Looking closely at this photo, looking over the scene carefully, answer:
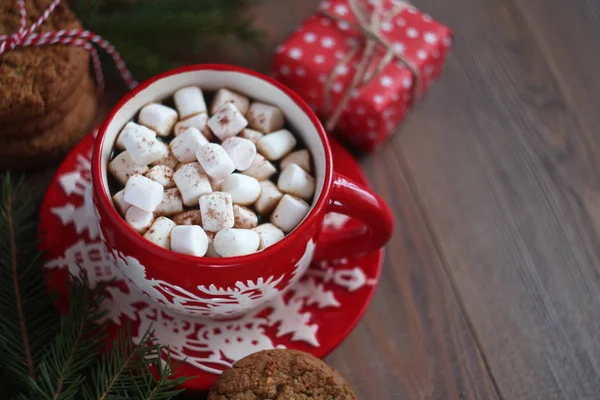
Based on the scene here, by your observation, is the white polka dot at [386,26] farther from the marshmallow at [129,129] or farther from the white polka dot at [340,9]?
the marshmallow at [129,129]

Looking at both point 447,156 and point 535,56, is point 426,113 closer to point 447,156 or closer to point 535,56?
point 447,156

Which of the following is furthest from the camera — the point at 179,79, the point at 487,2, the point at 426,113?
the point at 487,2

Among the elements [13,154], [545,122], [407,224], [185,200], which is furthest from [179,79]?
[545,122]

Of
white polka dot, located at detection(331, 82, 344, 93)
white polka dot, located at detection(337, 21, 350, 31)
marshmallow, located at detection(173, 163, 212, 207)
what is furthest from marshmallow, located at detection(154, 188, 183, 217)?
white polka dot, located at detection(337, 21, 350, 31)

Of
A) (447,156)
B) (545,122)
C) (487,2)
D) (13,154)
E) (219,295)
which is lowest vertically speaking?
(13,154)

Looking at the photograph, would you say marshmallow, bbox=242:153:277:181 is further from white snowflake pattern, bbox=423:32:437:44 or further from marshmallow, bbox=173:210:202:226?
white snowflake pattern, bbox=423:32:437:44

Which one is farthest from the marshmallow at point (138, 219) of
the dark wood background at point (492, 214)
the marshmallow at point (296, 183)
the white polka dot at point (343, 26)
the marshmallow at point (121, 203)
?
the white polka dot at point (343, 26)

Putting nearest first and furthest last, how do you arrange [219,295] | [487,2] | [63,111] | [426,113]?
1. [219,295]
2. [63,111]
3. [426,113]
4. [487,2]
